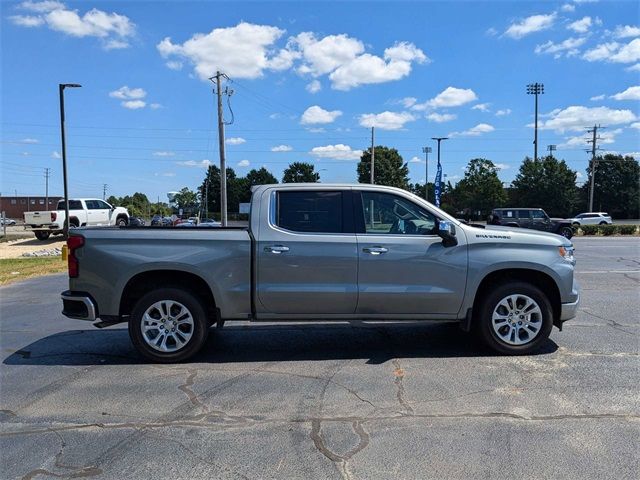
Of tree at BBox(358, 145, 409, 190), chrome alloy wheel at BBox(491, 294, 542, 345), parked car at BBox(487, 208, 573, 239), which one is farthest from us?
tree at BBox(358, 145, 409, 190)

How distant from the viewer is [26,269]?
16.0 m

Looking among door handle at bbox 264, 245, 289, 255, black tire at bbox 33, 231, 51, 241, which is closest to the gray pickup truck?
door handle at bbox 264, 245, 289, 255

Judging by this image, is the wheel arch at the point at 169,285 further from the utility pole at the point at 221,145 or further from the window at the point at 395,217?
the utility pole at the point at 221,145

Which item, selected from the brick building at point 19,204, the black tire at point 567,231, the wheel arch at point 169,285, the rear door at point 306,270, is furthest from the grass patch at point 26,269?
the brick building at point 19,204

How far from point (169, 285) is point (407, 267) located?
8.46 feet

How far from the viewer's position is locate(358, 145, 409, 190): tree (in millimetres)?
84938

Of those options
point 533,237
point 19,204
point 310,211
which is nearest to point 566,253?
point 533,237

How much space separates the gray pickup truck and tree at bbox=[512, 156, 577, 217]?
7056 cm

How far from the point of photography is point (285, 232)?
18.1ft

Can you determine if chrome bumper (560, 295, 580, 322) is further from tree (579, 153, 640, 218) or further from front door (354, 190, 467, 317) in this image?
tree (579, 153, 640, 218)

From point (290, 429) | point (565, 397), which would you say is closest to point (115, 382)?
point (290, 429)

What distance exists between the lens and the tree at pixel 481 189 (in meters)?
71.3

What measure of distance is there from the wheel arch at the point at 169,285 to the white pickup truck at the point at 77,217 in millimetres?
24380

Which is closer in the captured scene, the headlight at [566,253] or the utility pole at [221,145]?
the headlight at [566,253]
